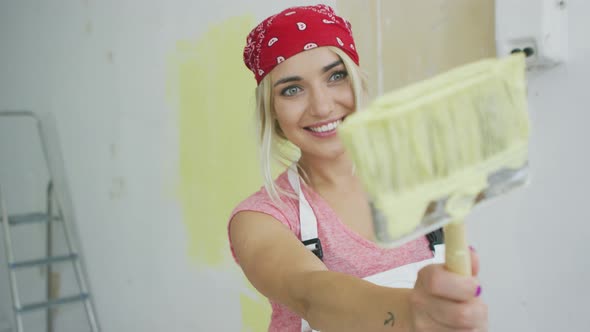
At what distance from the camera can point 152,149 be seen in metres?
2.57

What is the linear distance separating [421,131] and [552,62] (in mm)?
787

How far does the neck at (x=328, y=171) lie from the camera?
123cm

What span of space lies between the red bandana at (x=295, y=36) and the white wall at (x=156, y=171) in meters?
0.43

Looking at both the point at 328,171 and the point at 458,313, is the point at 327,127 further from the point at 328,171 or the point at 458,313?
the point at 458,313

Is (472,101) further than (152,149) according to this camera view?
No

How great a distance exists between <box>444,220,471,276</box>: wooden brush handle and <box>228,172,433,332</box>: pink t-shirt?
50 cm

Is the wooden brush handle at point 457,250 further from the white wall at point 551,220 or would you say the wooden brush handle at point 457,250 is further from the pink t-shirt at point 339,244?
the white wall at point 551,220

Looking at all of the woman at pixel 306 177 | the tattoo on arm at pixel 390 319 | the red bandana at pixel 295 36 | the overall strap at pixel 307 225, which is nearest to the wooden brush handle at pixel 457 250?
the tattoo on arm at pixel 390 319

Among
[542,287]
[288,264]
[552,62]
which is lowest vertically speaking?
[542,287]

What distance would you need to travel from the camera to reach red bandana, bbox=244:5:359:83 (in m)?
1.14

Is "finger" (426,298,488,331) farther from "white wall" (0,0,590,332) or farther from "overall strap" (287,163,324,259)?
"white wall" (0,0,590,332)

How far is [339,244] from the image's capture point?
1.14 meters

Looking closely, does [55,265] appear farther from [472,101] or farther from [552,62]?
[472,101]

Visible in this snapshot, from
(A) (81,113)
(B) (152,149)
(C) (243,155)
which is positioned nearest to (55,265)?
(A) (81,113)
